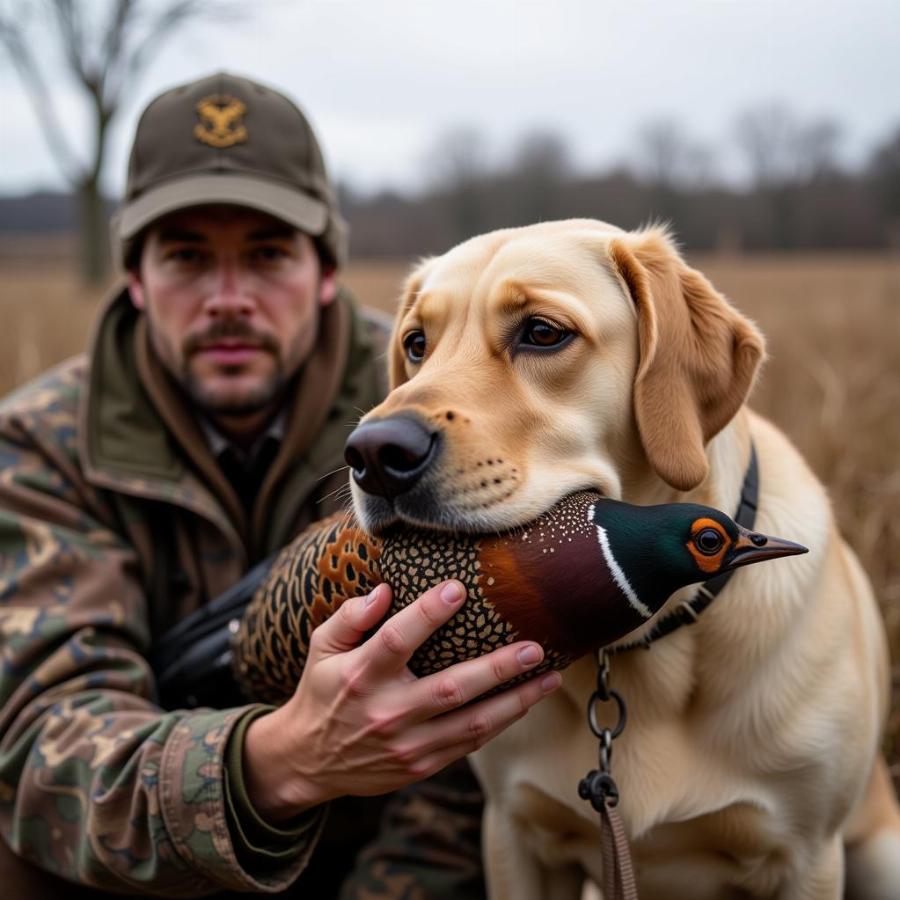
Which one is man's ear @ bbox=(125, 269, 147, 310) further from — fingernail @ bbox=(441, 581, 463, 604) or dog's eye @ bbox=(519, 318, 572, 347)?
fingernail @ bbox=(441, 581, 463, 604)

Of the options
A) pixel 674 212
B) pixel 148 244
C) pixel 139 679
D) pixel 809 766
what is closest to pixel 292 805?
pixel 139 679

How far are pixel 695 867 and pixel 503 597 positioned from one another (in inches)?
42.5

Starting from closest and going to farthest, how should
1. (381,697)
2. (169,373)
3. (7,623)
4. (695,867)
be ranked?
(381,697)
(695,867)
(7,623)
(169,373)

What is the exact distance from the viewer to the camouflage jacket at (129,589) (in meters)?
2.09

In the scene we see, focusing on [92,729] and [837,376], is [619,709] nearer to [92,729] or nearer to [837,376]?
[92,729]

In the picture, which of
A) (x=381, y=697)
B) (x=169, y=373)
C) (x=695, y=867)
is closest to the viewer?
(x=381, y=697)

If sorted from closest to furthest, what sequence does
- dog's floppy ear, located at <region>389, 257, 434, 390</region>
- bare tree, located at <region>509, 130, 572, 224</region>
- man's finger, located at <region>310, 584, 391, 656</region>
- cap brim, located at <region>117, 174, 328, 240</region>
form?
1. man's finger, located at <region>310, 584, 391, 656</region>
2. dog's floppy ear, located at <region>389, 257, 434, 390</region>
3. cap brim, located at <region>117, 174, 328, 240</region>
4. bare tree, located at <region>509, 130, 572, 224</region>

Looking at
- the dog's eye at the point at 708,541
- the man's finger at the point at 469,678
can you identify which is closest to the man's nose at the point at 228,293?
the man's finger at the point at 469,678

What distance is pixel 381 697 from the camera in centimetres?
178

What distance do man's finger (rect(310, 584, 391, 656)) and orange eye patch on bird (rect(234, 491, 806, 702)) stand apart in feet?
0.12

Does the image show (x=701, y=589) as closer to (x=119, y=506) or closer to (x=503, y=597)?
(x=503, y=597)

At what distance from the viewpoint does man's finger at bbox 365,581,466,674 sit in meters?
1.61

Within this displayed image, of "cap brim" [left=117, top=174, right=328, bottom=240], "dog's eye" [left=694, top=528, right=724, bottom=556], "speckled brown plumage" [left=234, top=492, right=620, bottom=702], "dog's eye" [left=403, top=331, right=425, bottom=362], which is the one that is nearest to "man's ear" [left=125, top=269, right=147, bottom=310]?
"cap brim" [left=117, top=174, right=328, bottom=240]

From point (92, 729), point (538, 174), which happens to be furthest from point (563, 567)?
point (538, 174)
